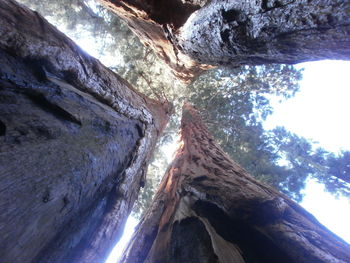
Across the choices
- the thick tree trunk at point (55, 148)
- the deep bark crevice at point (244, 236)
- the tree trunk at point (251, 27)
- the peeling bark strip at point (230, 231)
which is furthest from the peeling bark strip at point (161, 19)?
the deep bark crevice at point (244, 236)

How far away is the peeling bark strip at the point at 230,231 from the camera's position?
2330 millimetres

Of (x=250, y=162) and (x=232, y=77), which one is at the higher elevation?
(x=232, y=77)

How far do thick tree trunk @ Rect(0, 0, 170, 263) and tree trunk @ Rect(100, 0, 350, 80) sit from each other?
1.70 m

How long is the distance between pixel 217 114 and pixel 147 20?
578 centimetres

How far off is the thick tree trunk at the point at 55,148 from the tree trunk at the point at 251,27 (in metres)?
1.70

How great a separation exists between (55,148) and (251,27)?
247 centimetres

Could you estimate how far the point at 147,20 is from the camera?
5.21 meters

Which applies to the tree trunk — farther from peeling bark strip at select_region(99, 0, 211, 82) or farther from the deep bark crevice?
the deep bark crevice

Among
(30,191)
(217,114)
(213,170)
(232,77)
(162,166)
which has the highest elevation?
(232,77)

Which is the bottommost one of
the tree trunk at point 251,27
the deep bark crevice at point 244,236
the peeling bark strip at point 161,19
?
the deep bark crevice at point 244,236

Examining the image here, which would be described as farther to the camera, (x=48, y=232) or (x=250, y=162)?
(x=250, y=162)

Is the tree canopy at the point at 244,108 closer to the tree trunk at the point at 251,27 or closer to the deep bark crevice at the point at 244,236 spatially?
the tree trunk at the point at 251,27

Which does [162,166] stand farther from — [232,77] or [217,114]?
[232,77]

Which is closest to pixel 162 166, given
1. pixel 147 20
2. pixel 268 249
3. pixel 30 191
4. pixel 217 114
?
pixel 217 114
